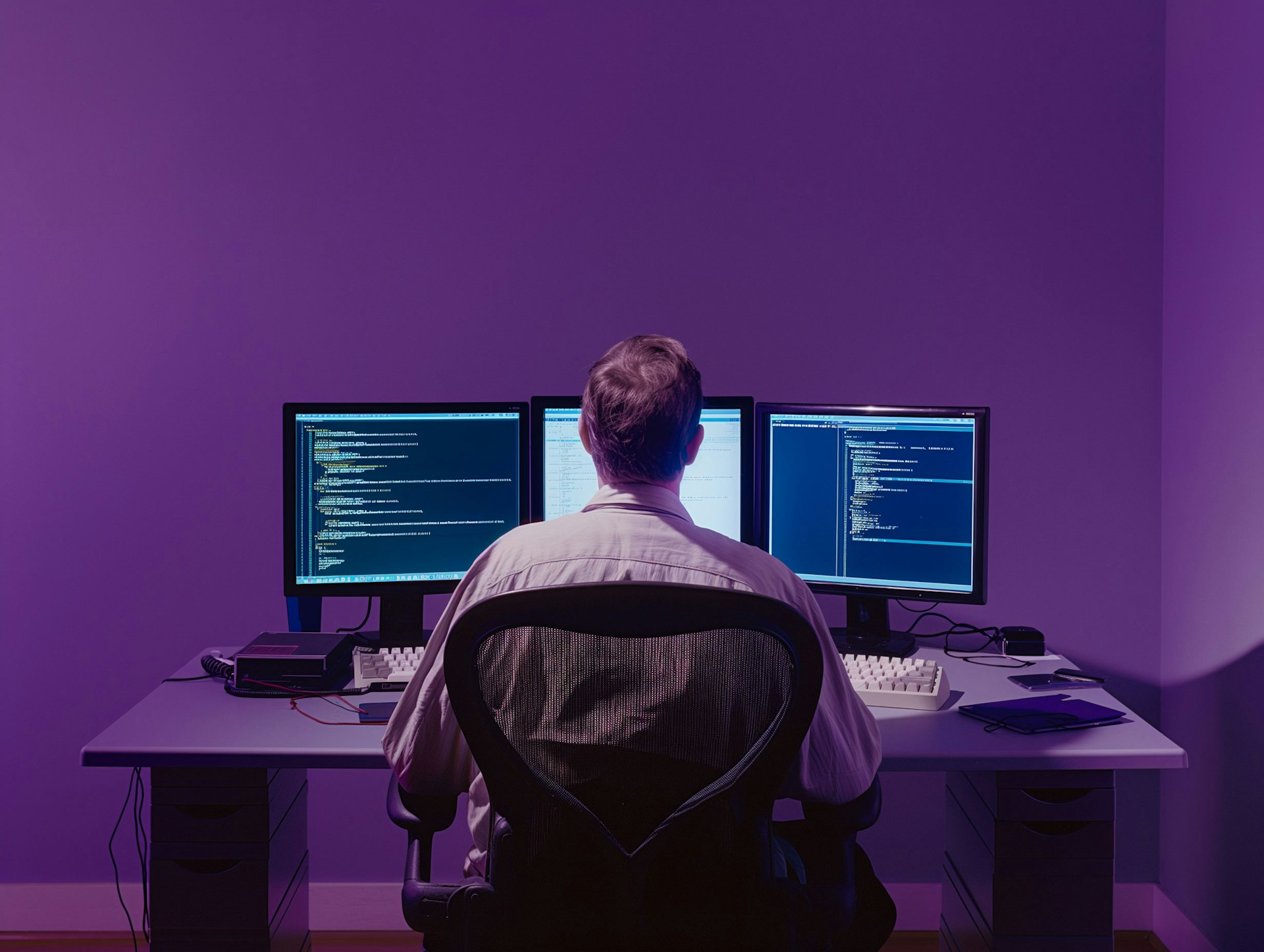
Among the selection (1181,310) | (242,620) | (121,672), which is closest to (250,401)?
(242,620)

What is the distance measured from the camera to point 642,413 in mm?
1363

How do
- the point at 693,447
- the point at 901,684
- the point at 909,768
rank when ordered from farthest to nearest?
the point at 901,684 → the point at 909,768 → the point at 693,447

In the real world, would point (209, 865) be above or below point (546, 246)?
below

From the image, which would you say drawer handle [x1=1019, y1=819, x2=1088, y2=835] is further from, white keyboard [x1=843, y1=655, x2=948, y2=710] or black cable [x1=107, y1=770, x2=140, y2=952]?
black cable [x1=107, y1=770, x2=140, y2=952]

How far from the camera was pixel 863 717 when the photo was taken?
4.65 feet

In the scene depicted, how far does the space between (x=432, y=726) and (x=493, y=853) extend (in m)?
0.21

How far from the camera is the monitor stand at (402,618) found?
2.29m

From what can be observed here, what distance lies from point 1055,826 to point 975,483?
0.67 meters

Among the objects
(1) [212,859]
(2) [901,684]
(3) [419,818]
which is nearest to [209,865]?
(1) [212,859]

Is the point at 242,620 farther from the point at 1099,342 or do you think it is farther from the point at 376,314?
the point at 1099,342

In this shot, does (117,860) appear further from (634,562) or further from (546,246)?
(634,562)

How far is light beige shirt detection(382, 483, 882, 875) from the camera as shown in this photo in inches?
48.7

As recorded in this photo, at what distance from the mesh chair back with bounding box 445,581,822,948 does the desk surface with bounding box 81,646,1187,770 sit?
52cm

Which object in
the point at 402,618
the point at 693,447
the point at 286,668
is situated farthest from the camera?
the point at 402,618
